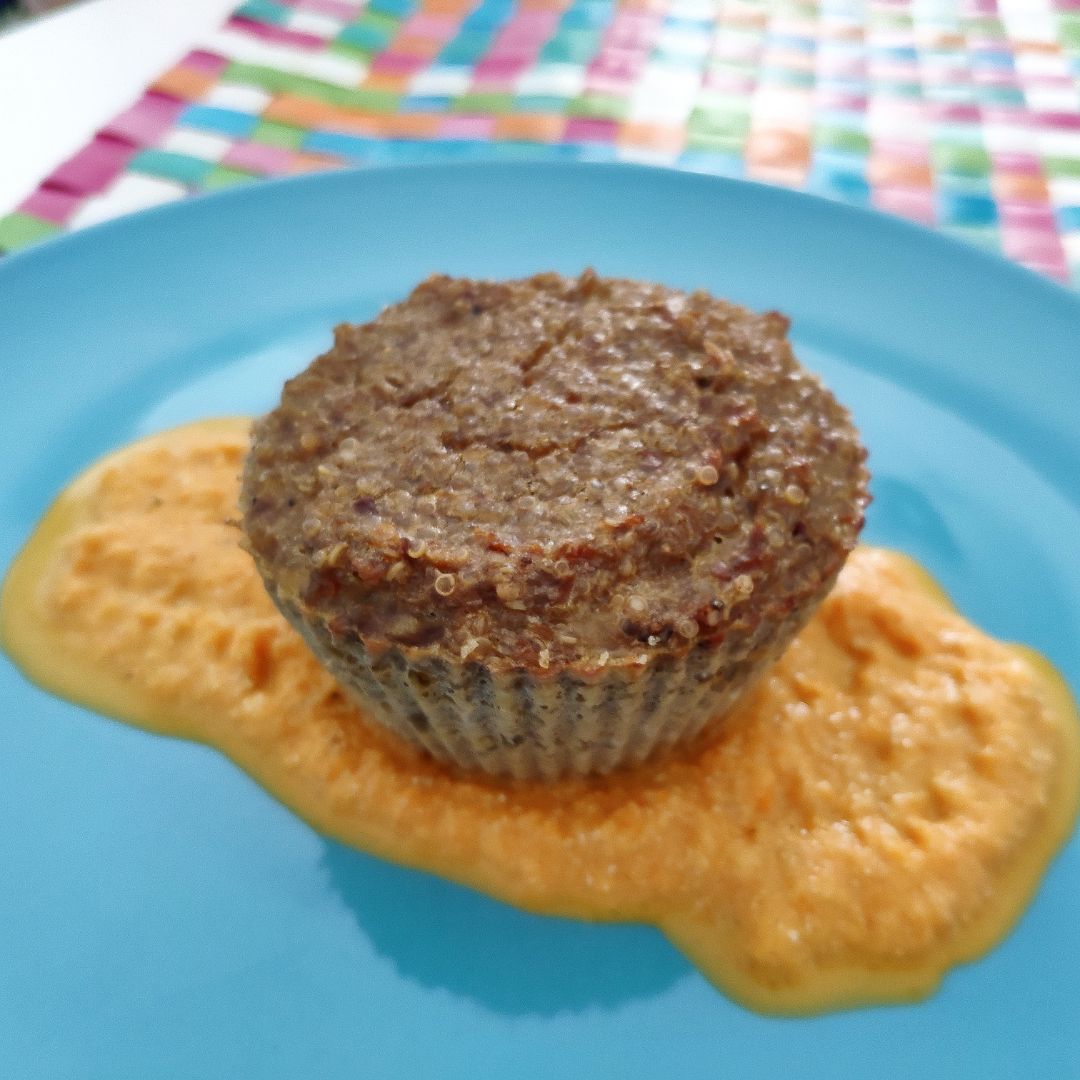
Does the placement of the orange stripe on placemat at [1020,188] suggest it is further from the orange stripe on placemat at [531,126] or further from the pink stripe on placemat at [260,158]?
the pink stripe on placemat at [260,158]

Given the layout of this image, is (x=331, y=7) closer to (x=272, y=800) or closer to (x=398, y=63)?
(x=398, y=63)

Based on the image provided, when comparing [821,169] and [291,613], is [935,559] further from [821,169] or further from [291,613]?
[821,169]

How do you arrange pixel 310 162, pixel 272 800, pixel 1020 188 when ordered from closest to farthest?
pixel 272 800, pixel 1020 188, pixel 310 162

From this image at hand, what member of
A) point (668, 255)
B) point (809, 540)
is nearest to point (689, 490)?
point (809, 540)

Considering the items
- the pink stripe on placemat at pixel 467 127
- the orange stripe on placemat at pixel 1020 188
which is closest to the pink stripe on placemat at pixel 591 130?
the pink stripe on placemat at pixel 467 127

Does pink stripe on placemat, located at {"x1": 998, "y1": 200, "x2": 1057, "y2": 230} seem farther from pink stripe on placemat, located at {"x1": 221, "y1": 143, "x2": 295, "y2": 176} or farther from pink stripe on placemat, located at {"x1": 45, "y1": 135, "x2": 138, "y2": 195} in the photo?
pink stripe on placemat, located at {"x1": 45, "y1": 135, "x2": 138, "y2": 195}

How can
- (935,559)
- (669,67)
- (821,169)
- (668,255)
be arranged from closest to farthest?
(935,559)
(668,255)
(821,169)
(669,67)

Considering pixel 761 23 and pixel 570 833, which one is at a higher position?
pixel 761 23

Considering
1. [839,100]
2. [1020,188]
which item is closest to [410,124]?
[839,100]
